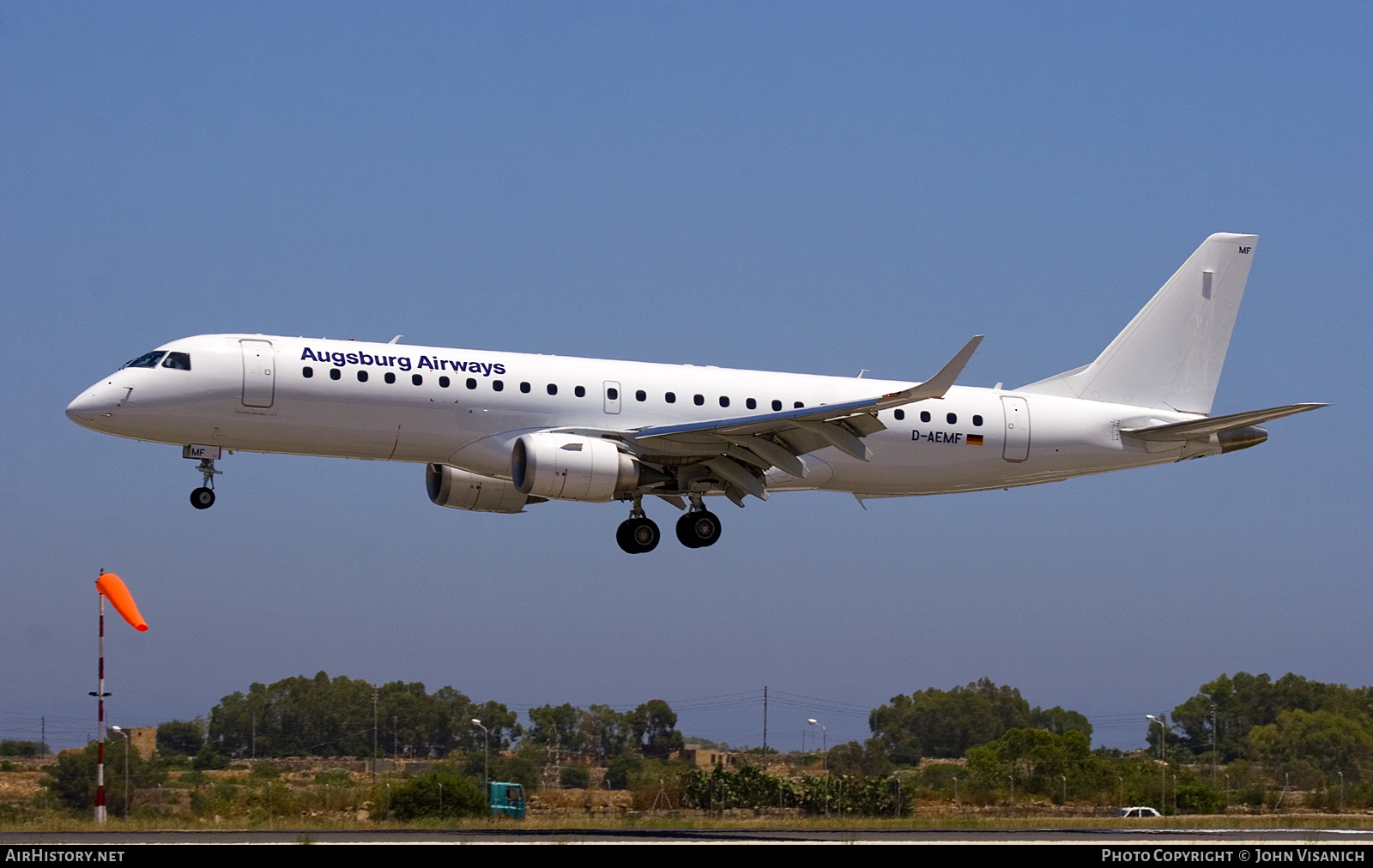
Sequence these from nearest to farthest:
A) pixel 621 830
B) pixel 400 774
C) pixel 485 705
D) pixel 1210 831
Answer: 1. pixel 621 830
2. pixel 1210 831
3. pixel 400 774
4. pixel 485 705

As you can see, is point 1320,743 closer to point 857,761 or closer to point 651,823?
point 857,761

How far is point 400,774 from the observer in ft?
132

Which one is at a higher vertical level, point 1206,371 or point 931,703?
point 1206,371

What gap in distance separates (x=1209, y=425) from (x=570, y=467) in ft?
52.2

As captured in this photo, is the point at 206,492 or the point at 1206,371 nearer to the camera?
the point at 206,492

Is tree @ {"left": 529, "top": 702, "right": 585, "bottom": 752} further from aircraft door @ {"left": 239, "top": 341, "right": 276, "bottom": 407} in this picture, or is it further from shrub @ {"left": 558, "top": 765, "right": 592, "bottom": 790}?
aircraft door @ {"left": 239, "top": 341, "right": 276, "bottom": 407}

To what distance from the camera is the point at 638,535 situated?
39.2 metres

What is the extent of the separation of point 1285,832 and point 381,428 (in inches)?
781

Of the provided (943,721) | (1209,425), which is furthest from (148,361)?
(943,721)

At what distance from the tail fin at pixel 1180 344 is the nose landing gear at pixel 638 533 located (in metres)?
11.1

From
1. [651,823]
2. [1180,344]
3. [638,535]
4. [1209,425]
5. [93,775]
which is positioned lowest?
[651,823]

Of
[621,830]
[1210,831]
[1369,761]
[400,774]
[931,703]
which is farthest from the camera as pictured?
[931,703]

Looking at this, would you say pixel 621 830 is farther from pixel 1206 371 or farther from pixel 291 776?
pixel 1206 371
